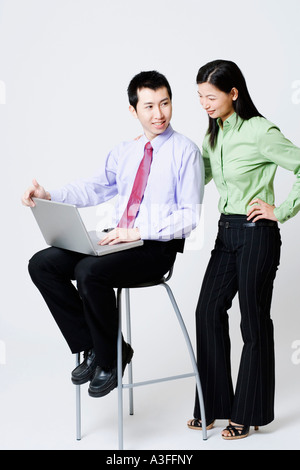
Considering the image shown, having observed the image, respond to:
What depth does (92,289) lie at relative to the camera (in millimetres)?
2785

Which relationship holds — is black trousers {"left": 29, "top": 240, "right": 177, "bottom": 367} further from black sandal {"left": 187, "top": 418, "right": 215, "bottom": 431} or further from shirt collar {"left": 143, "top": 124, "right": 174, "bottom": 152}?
black sandal {"left": 187, "top": 418, "right": 215, "bottom": 431}

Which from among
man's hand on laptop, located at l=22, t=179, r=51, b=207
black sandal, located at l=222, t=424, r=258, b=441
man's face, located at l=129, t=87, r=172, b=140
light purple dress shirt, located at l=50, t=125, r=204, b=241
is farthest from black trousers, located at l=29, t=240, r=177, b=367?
black sandal, located at l=222, t=424, r=258, b=441

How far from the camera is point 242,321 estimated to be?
307 cm

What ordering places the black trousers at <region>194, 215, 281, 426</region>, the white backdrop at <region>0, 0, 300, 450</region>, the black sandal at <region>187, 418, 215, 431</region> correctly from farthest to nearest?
the white backdrop at <region>0, 0, 300, 450</region>
the black sandal at <region>187, 418, 215, 431</region>
the black trousers at <region>194, 215, 281, 426</region>

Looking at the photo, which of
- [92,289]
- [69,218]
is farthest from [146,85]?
[92,289]

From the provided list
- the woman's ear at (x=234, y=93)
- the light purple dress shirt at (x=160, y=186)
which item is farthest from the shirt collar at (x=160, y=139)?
the woman's ear at (x=234, y=93)

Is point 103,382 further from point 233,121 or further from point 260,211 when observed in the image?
point 233,121

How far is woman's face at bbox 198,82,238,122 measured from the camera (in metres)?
2.91

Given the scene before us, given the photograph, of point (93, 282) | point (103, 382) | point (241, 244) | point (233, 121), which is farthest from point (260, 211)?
point (103, 382)

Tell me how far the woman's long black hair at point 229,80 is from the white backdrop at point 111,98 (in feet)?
5.16

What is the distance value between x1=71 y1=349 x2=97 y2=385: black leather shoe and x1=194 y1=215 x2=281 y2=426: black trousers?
48 cm

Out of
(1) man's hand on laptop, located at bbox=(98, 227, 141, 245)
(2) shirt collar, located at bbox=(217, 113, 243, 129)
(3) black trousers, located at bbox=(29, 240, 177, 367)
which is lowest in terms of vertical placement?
(3) black trousers, located at bbox=(29, 240, 177, 367)

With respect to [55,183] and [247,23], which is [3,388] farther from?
[247,23]
